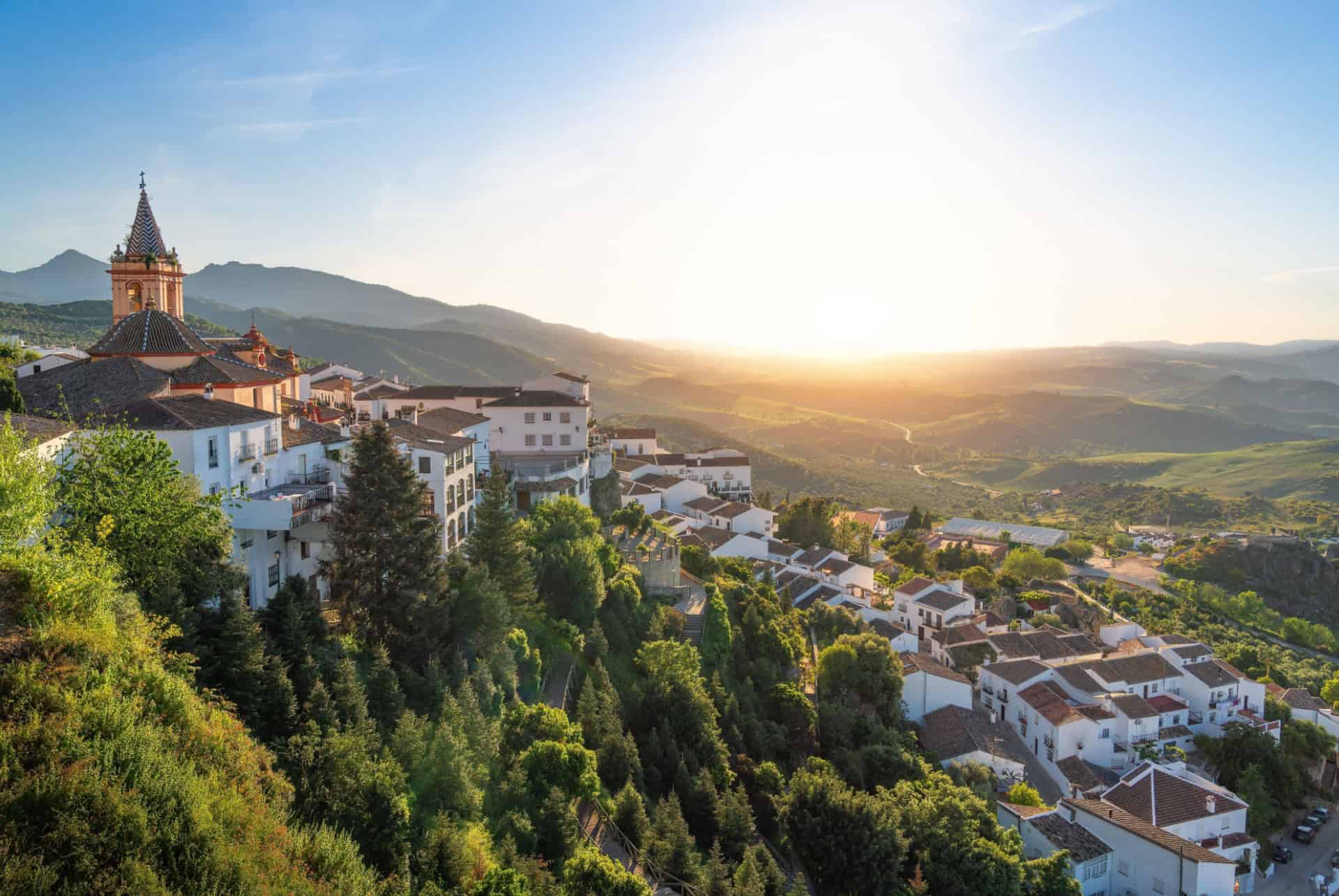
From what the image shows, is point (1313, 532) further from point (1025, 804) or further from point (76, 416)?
point (76, 416)

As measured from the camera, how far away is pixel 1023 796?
3369 cm

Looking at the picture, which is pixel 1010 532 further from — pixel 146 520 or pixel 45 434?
pixel 45 434

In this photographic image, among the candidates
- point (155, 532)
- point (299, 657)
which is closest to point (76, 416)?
point (155, 532)

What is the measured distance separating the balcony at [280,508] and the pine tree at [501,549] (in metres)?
4.84

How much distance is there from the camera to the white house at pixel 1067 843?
30.3m

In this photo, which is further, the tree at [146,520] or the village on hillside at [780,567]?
the village on hillside at [780,567]

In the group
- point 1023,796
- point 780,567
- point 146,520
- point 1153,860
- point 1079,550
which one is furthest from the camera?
point 1079,550

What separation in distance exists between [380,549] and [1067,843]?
27.4 m

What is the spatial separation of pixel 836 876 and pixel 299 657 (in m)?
17.6

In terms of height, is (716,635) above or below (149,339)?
below

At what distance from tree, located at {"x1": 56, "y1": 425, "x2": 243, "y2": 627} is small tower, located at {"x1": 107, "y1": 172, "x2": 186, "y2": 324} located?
31.7 meters

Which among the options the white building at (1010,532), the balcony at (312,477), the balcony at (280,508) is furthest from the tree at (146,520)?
the white building at (1010,532)

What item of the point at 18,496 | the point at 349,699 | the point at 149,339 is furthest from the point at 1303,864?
the point at 149,339

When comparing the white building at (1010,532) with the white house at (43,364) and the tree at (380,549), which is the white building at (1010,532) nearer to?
the tree at (380,549)
